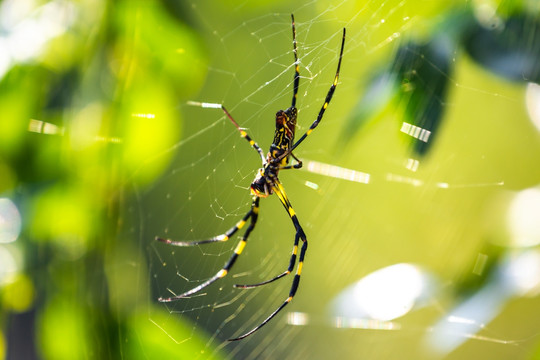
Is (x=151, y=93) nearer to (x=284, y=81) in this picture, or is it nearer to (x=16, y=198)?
(x=16, y=198)

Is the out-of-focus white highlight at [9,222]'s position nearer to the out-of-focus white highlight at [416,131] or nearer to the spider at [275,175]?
the spider at [275,175]

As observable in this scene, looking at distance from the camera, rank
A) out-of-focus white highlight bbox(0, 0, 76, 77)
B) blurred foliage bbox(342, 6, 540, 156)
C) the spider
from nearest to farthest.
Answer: blurred foliage bbox(342, 6, 540, 156) → out-of-focus white highlight bbox(0, 0, 76, 77) → the spider

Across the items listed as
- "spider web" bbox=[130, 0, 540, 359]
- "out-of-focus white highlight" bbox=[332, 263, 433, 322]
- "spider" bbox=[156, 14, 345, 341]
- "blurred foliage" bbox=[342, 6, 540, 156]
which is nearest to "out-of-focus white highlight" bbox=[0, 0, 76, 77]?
"spider web" bbox=[130, 0, 540, 359]

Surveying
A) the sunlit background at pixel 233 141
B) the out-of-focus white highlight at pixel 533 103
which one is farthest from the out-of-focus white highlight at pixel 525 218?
the out-of-focus white highlight at pixel 533 103

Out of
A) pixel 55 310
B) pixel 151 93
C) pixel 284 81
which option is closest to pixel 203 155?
pixel 284 81

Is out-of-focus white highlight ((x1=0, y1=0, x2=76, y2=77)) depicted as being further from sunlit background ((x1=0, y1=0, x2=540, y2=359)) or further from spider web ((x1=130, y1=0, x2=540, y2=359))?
spider web ((x1=130, y1=0, x2=540, y2=359))

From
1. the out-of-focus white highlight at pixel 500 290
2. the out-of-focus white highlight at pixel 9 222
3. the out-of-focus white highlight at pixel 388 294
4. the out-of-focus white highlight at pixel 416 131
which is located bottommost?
the out-of-focus white highlight at pixel 9 222
